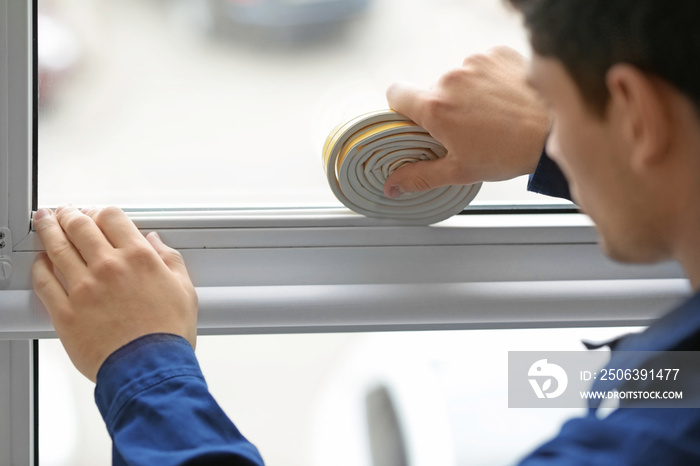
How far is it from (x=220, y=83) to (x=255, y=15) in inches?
3.7

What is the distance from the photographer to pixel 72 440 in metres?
0.98

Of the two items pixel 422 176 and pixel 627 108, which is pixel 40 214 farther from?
pixel 627 108

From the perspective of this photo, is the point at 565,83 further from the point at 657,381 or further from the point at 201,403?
the point at 201,403

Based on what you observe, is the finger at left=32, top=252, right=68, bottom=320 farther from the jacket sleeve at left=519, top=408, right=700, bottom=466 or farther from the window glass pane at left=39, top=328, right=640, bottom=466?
the jacket sleeve at left=519, top=408, right=700, bottom=466

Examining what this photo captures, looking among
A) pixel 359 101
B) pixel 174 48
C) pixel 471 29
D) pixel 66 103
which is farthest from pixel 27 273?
pixel 471 29

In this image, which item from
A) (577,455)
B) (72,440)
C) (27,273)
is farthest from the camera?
(72,440)

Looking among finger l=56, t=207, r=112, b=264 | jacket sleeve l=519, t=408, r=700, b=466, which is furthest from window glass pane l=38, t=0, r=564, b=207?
jacket sleeve l=519, t=408, r=700, b=466

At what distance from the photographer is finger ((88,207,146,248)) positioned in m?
0.78

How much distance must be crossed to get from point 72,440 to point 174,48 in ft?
1.75

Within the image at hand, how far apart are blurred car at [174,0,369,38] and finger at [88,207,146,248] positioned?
0.26 meters

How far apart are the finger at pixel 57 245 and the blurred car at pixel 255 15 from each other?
292 millimetres

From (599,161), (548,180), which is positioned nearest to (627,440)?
(599,161)

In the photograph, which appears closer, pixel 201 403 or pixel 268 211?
pixel 201 403

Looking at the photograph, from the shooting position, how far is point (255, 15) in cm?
89
